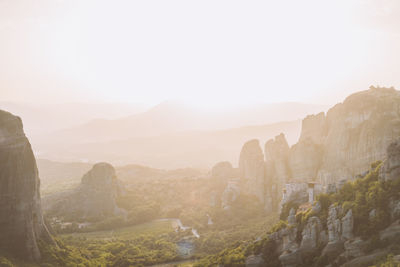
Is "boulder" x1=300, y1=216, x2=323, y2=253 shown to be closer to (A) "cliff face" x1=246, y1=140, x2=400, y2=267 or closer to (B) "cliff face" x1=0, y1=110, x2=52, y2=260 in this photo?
(A) "cliff face" x1=246, y1=140, x2=400, y2=267

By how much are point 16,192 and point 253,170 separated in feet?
208

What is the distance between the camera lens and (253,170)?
3824 inches

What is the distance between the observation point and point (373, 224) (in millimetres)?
30359

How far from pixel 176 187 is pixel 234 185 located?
2915 cm

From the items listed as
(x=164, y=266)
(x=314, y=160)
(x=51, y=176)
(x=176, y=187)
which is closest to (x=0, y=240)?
(x=164, y=266)

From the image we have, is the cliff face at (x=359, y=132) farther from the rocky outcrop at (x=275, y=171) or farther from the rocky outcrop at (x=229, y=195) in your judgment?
the rocky outcrop at (x=229, y=195)

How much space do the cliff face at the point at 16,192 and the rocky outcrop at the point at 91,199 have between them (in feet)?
149

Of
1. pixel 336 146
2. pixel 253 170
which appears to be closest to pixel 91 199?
pixel 253 170

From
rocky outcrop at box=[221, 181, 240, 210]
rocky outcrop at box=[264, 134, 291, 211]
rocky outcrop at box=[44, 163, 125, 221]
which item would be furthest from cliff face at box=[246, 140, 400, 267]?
rocky outcrop at box=[44, 163, 125, 221]

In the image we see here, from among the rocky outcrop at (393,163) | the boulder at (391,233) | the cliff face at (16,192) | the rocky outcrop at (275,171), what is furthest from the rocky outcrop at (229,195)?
the boulder at (391,233)

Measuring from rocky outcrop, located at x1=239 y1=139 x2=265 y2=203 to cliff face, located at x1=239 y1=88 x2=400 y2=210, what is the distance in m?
0.27

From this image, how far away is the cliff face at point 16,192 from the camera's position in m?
48.4

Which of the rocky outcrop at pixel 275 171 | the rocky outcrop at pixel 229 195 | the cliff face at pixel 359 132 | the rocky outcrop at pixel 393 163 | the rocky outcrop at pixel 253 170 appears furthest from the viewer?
the rocky outcrop at pixel 253 170

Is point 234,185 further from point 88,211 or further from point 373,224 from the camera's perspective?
point 373,224
